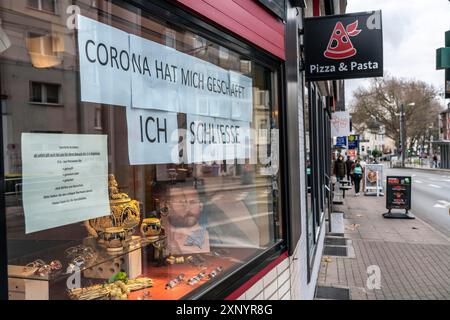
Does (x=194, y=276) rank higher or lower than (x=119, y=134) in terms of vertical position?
lower

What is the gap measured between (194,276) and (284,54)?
6.37 ft

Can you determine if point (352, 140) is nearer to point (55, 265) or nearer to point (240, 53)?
point (240, 53)

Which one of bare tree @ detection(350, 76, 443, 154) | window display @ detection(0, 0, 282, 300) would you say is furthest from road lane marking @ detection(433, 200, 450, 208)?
bare tree @ detection(350, 76, 443, 154)

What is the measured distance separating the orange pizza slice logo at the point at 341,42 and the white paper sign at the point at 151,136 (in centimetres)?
313

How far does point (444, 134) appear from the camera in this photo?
6341 centimetres

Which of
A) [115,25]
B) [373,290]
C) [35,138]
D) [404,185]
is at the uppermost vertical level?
[115,25]

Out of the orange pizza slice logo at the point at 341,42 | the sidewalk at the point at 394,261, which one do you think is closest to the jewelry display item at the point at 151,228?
the orange pizza slice logo at the point at 341,42

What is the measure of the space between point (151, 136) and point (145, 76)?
29cm

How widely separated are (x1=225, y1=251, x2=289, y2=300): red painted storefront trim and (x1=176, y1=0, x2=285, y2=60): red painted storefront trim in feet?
4.92

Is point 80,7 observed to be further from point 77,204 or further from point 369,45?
point 369,45

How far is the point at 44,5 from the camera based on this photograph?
1.72m

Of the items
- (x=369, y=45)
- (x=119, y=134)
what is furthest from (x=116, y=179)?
(x=369, y=45)

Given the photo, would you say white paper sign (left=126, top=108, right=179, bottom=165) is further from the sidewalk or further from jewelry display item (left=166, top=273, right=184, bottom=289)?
the sidewalk

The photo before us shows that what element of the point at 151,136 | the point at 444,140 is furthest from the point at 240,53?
the point at 444,140
